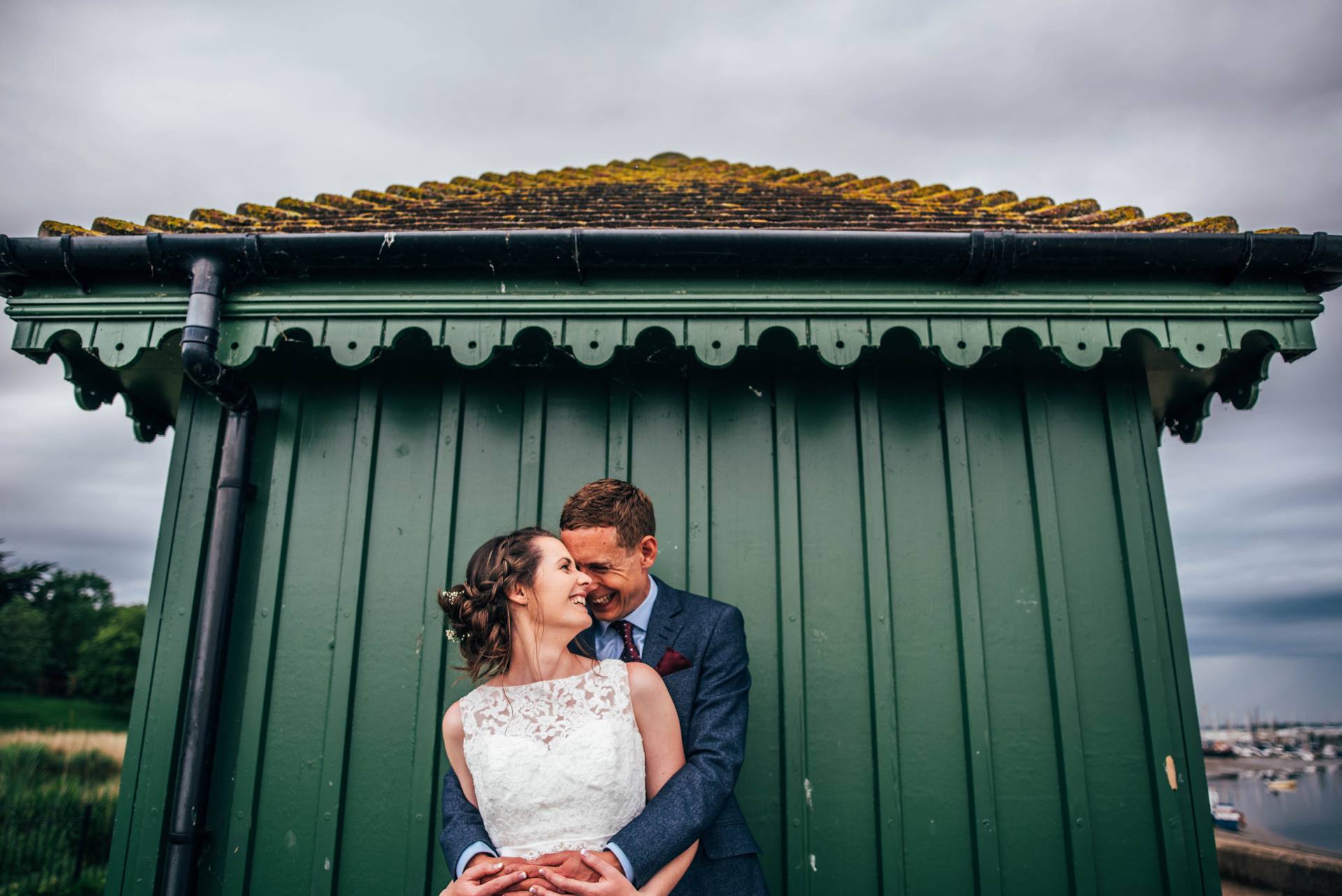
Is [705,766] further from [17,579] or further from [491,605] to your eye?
[17,579]

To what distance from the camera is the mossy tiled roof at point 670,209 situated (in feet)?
11.6

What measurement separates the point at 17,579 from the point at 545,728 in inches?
1725

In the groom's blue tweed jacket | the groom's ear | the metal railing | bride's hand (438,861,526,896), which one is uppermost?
the groom's ear

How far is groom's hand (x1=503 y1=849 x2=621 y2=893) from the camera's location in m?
1.94

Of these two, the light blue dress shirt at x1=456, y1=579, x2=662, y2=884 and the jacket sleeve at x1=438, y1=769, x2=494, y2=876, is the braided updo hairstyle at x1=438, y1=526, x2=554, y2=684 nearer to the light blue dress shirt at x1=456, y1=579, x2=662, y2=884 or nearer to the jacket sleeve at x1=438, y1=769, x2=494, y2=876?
the jacket sleeve at x1=438, y1=769, x2=494, y2=876

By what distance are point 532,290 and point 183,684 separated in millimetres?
2223

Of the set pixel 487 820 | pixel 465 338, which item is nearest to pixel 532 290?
pixel 465 338

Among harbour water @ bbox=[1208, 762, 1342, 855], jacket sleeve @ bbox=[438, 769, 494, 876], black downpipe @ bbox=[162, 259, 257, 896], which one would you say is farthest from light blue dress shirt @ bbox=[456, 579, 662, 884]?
harbour water @ bbox=[1208, 762, 1342, 855]

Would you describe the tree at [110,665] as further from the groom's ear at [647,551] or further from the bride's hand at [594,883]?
the bride's hand at [594,883]

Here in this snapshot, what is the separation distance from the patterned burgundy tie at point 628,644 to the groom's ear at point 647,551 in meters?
0.21

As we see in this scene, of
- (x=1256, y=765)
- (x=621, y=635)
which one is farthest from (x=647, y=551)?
(x=1256, y=765)

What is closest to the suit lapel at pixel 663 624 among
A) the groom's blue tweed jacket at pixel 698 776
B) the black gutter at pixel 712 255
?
the groom's blue tweed jacket at pixel 698 776

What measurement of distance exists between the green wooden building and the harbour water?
26.0m

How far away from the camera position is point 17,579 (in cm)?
3403
